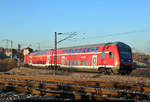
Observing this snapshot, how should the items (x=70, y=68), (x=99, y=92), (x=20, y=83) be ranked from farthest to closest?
(x=70, y=68) → (x=20, y=83) → (x=99, y=92)

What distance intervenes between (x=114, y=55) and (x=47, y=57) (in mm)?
15819

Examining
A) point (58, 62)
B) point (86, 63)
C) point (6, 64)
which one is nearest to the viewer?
point (86, 63)

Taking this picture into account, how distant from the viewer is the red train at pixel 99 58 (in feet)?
66.1

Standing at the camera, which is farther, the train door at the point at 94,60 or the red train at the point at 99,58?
the train door at the point at 94,60

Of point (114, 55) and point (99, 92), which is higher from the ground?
point (114, 55)

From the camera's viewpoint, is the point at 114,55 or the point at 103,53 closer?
the point at 114,55

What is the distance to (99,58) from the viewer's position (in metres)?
21.8

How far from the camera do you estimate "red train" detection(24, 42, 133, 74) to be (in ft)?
66.1

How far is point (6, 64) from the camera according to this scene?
47.0m

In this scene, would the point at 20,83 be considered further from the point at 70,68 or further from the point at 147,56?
the point at 147,56

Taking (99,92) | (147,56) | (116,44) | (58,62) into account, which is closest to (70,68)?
(58,62)

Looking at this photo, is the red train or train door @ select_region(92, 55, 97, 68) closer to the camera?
the red train

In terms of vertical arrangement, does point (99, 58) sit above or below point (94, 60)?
above

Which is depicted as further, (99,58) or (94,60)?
(94,60)
